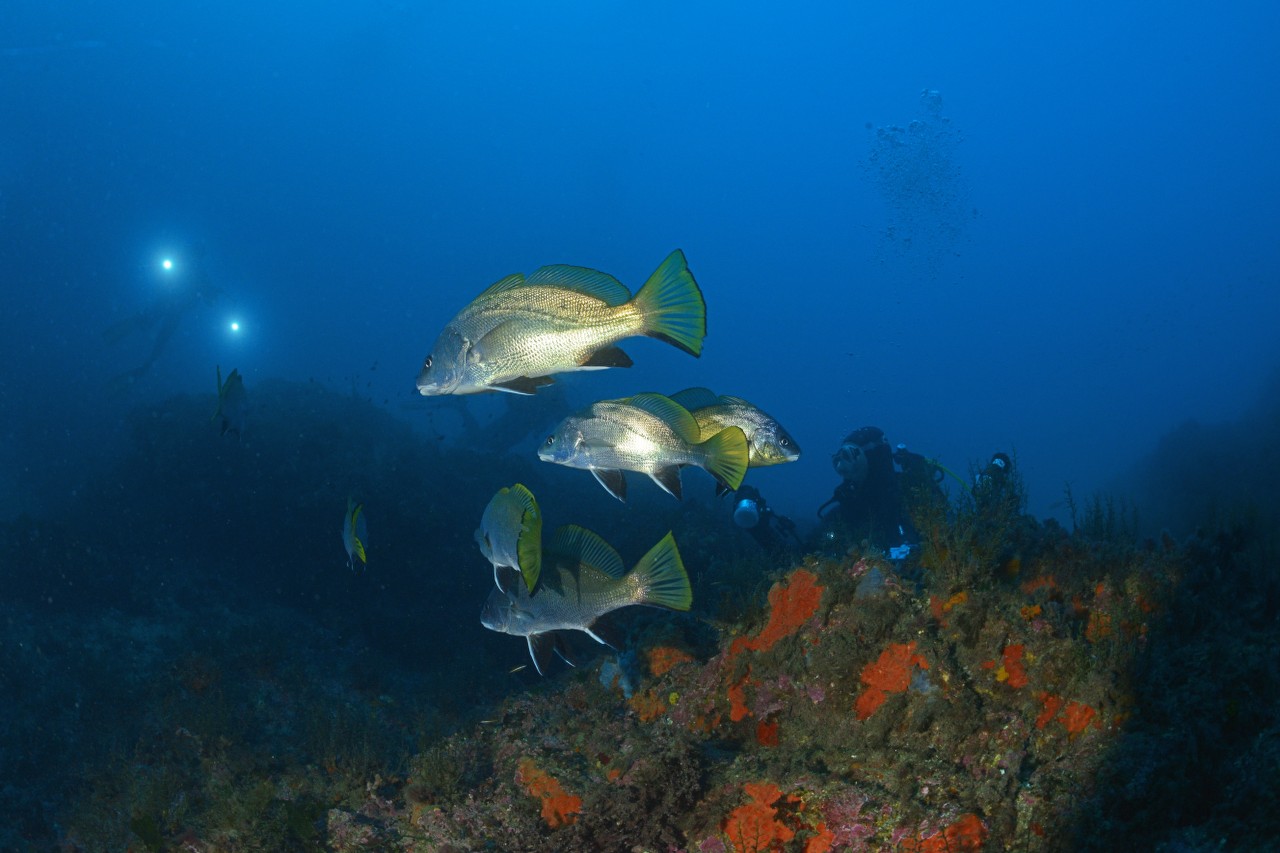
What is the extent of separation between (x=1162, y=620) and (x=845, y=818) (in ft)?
6.66

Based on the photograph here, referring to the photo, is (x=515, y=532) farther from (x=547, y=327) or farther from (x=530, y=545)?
(x=547, y=327)

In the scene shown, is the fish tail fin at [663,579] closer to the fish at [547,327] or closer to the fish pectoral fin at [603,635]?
the fish pectoral fin at [603,635]

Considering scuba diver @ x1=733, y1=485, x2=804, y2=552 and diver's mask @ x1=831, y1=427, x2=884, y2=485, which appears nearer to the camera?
scuba diver @ x1=733, y1=485, x2=804, y2=552

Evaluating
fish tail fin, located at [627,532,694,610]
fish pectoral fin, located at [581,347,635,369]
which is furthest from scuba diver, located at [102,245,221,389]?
fish pectoral fin, located at [581,347,635,369]

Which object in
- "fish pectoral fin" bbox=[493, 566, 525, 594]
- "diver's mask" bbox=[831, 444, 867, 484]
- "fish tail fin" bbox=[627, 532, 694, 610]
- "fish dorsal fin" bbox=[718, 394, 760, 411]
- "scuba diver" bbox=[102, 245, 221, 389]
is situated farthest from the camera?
"scuba diver" bbox=[102, 245, 221, 389]

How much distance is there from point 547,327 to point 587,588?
1723 millimetres

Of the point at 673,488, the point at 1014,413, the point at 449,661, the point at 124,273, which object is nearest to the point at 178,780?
the point at 449,661

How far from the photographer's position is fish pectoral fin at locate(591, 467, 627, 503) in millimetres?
3557

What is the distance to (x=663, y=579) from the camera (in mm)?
3664

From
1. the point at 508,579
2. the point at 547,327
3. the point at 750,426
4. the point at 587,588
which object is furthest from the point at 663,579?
the point at 547,327

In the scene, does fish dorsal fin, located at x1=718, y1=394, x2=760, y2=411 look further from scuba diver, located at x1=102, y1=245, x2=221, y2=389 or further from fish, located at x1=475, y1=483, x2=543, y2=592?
scuba diver, located at x1=102, y1=245, x2=221, y2=389

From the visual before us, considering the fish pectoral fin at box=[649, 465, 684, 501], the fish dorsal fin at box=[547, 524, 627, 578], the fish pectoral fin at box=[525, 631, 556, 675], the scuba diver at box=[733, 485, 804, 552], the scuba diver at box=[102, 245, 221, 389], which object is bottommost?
the fish pectoral fin at box=[525, 631, 556, 675]

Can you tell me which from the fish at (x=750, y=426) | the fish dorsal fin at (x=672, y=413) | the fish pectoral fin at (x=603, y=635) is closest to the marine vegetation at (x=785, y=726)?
the fish pectoral fin at (x=603, y=635)

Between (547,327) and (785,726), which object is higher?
(547,327)
